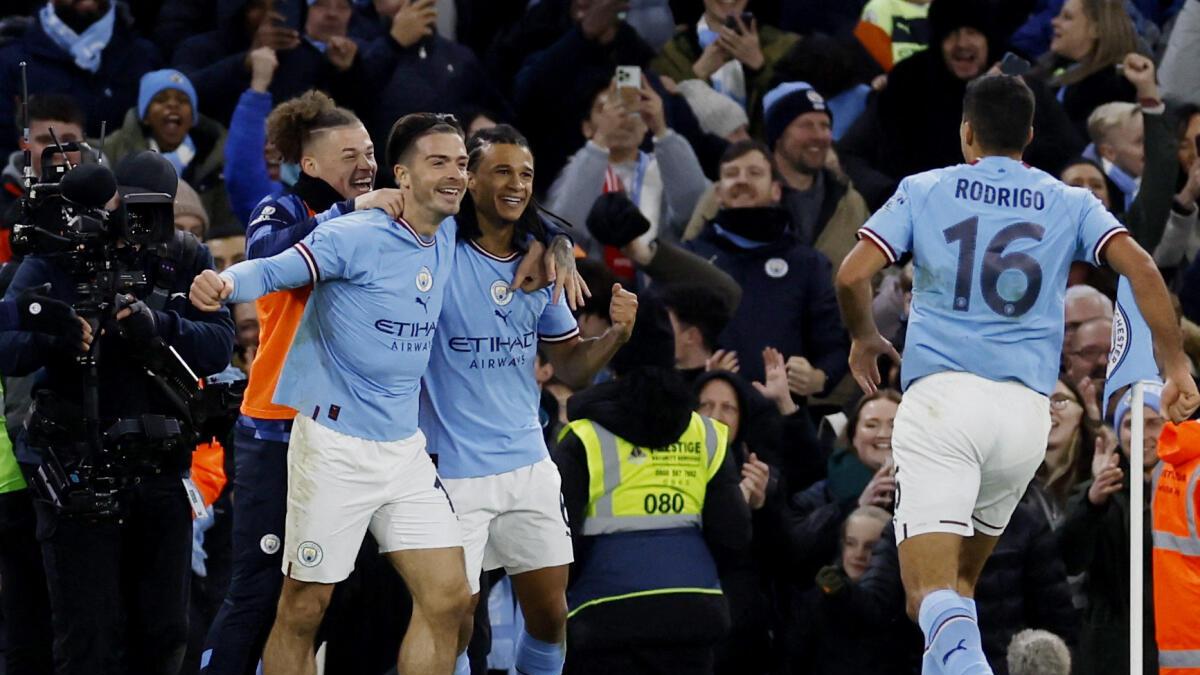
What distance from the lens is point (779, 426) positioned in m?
9.98

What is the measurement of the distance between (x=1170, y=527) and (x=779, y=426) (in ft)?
6.80

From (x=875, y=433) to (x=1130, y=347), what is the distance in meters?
1.86

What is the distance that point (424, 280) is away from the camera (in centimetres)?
750

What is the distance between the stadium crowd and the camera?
8.97m

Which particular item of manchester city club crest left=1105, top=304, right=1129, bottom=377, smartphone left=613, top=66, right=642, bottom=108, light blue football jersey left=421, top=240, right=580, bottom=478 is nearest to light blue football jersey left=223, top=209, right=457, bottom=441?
light blue football jersey left=421, top=240, right=580, bottom=478

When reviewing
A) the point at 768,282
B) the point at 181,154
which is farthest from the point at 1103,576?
the point at 181,154

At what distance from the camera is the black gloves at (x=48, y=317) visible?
788 cm

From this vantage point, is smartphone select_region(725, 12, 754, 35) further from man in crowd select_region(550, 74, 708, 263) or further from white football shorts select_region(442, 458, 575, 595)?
white football shorts select_region(442, 458, 575, 595)

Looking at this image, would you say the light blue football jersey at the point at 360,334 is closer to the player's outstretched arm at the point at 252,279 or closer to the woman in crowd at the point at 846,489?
the player's outstretched arm at the point at 252,279

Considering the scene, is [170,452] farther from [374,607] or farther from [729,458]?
[729,458]

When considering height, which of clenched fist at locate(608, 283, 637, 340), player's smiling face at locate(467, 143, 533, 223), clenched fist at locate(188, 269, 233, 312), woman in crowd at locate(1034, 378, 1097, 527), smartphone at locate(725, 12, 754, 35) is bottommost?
woman in crowd at locate(1034, 378, 1097, 527)

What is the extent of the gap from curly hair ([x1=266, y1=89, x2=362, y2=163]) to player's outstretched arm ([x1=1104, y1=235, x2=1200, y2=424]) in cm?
289

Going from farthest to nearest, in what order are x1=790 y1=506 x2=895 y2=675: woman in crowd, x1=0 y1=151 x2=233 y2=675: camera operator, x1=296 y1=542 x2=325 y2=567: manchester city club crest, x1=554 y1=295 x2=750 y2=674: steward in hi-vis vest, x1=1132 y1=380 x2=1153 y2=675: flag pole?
x1=790 y1=506 x2=895 y2=675: woman in crowd < x1=554 y1=295 x2=750 y2=674: steward in hi-vis vest < x1=0 y1=151 x2=233 y2=675: camera operator < x1=1132 y1=380 x2=1153 y2=675: flag pole < x1=296 y1=542 x2=325 y2=567: manchester city club crest

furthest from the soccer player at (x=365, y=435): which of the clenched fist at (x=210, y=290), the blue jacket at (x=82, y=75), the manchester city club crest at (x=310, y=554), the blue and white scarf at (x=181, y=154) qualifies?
the blue jacket at (x=82, y=75)
